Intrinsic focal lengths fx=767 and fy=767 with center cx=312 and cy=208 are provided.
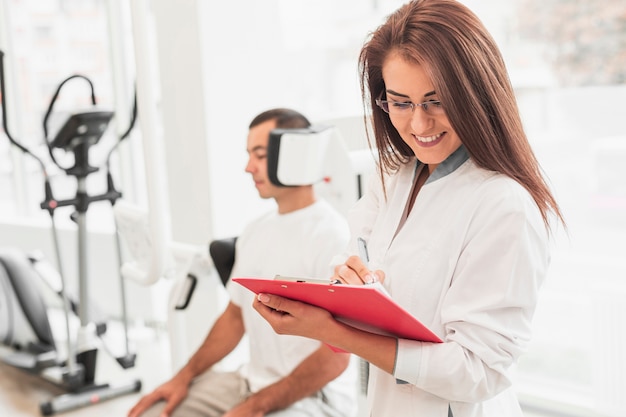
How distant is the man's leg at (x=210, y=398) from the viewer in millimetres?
2337

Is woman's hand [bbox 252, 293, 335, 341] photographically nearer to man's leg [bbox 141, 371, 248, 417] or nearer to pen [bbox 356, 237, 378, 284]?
pen [bbox 356, 237, 378, 284]

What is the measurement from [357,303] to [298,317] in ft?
0.50

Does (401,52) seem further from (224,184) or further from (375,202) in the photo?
(224,184)

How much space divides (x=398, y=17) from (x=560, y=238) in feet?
7.67

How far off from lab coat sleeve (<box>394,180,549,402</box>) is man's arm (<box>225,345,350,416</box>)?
804mm

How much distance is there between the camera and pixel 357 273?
145cm

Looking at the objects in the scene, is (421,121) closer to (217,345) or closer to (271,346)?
(271,346)

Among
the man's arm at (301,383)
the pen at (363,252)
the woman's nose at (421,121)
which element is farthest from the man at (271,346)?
the woman's nose at (421,121)

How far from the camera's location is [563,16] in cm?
345

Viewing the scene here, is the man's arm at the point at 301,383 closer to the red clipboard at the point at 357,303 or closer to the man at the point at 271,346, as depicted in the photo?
the man at the point at 271,346

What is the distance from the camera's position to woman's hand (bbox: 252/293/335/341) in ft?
4.61

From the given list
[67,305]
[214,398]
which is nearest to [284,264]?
[214,398]

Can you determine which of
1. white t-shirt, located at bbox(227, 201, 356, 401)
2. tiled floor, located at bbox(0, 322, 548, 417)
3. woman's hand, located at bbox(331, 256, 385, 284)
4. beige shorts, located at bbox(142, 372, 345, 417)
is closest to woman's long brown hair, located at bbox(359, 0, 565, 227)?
woman's hand, located at bbox(331, 256, 385, 284)

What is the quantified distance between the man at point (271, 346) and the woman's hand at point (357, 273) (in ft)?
2.33
